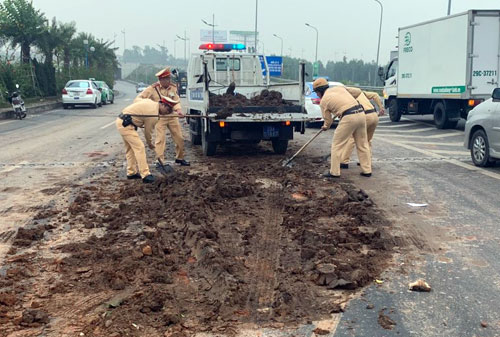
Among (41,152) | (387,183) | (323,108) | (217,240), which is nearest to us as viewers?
(217,240)

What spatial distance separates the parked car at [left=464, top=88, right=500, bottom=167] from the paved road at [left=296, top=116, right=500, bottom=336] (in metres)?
0.24

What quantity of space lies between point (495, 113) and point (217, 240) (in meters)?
6.40

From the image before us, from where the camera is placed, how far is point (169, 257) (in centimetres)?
495

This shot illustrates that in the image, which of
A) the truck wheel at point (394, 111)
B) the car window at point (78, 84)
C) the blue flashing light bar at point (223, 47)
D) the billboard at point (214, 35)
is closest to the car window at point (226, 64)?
the blue flashing light bar at point (223, 47)

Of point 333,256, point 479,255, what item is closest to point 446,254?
point 479,255

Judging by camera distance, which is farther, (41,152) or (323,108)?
(41,152)

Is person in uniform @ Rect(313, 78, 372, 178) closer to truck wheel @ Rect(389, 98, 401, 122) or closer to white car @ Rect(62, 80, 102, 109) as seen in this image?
truck wheel @ Rect(389, 98, 401, 122)

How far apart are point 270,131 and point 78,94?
19601 millimetres

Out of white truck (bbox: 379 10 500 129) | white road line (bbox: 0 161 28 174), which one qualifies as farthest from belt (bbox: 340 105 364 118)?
white truck (bbox: 379 10 500 129)

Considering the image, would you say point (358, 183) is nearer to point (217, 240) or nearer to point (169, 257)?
point (217, 240)

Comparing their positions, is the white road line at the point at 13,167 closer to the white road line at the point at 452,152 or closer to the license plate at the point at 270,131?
the license plate at the point at 270,131

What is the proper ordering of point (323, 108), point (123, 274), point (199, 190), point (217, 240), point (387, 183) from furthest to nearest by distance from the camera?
point (323, 108) < point (387, 183) < point (199, 190) < point (217, 240) < point (123, 274)

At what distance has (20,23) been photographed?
92.8 feet

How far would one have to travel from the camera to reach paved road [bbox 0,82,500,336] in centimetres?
389
